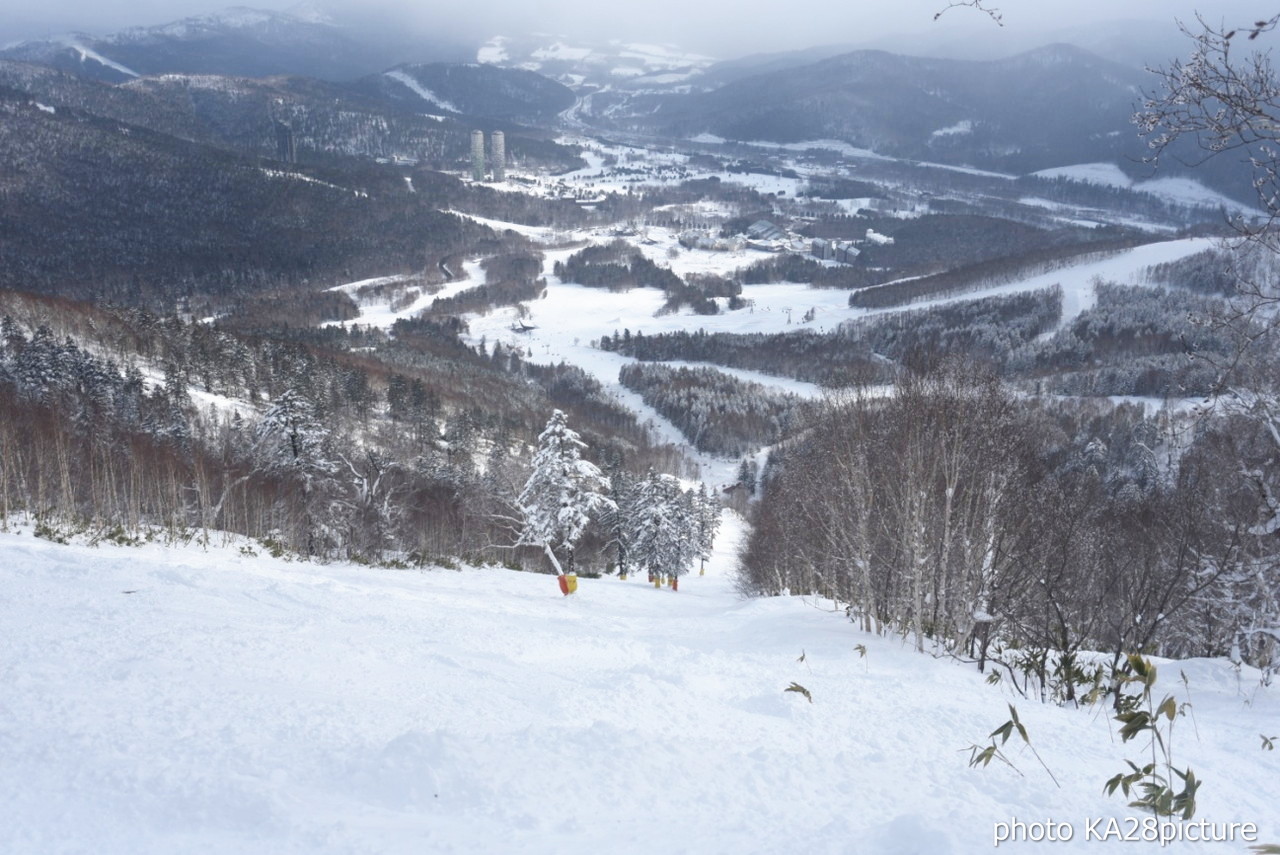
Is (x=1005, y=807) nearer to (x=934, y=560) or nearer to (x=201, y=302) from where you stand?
(x=934, y=560)

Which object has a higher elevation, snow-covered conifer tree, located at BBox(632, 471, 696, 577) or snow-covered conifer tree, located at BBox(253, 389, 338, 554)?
snow-covered conifer tree, located at BBox(253, 389, 338, 554)

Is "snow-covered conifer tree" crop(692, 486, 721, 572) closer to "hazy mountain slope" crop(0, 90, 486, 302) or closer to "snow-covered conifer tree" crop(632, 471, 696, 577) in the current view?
"snow-covered conifer tree" crop(632, 471, 696, 577)

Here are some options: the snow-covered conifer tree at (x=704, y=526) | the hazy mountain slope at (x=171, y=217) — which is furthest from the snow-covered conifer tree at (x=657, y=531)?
the hazy mountain slope at (x=171, y=217)

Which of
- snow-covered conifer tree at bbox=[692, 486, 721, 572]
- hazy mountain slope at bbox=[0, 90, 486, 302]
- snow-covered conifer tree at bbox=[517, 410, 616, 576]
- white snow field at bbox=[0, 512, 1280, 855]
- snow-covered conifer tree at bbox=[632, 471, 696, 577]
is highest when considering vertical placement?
hazy mountain slope at bbox=[0, 90, 486, 302]

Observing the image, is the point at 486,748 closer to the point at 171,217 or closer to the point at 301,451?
the point at 301,451

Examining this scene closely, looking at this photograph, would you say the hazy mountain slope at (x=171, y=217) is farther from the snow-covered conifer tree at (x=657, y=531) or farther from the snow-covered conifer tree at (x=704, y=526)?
the snow-covered conifer tree at (x=657, y=531)

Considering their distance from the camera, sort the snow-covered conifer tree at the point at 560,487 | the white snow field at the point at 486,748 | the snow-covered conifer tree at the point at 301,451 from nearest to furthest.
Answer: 1. the white snow field at the point at 486,748
2. the snow-covered conifer tree at the point at 301,451
3. the snow-covered conifer tree at the point at 560,487

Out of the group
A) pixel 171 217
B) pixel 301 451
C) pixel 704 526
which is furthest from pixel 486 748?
pixel 171 217

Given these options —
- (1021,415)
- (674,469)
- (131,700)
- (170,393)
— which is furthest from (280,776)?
(674,469)

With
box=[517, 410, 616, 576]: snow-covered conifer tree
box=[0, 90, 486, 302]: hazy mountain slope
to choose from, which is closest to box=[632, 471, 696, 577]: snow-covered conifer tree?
box=[517, 410, 616, 576]: snow-covered conifer tree
